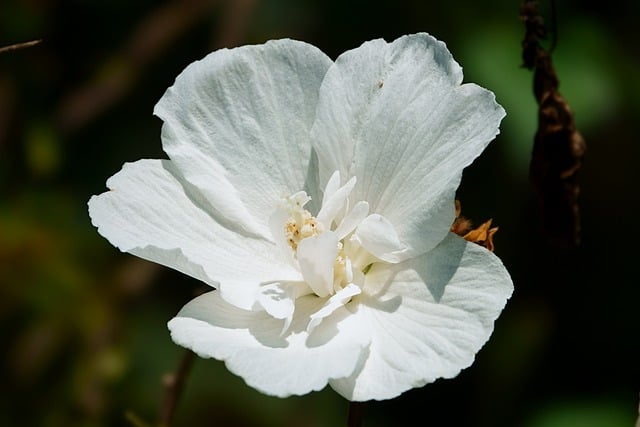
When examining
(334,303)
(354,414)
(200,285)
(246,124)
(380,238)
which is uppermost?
(246,124)

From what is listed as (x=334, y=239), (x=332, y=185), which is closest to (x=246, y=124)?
(x=332, y=185)

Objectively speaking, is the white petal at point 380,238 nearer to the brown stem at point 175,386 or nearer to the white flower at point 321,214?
the white flower at point 321,214

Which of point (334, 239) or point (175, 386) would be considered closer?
point (334, 239)

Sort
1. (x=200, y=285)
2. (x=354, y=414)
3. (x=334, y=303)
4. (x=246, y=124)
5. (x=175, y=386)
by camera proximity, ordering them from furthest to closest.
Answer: (x=200, y=285) → (x=175, y=386) → (x=246, y=124) → (x=334, y=303) → (x=354, y=414)

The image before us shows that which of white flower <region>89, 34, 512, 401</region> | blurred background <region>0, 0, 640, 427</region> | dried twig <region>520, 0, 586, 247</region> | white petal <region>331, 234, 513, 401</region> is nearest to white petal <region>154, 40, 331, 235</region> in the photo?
white flower <region>89, 34, 512, 401</region>

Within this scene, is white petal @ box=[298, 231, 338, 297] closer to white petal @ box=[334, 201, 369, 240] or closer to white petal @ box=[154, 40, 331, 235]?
white petal @ box=[334, 201, 369, 240]

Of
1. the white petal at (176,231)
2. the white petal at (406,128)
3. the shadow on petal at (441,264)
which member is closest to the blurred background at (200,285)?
the white petal at (176,231)

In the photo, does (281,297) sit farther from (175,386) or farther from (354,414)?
(175,386)
